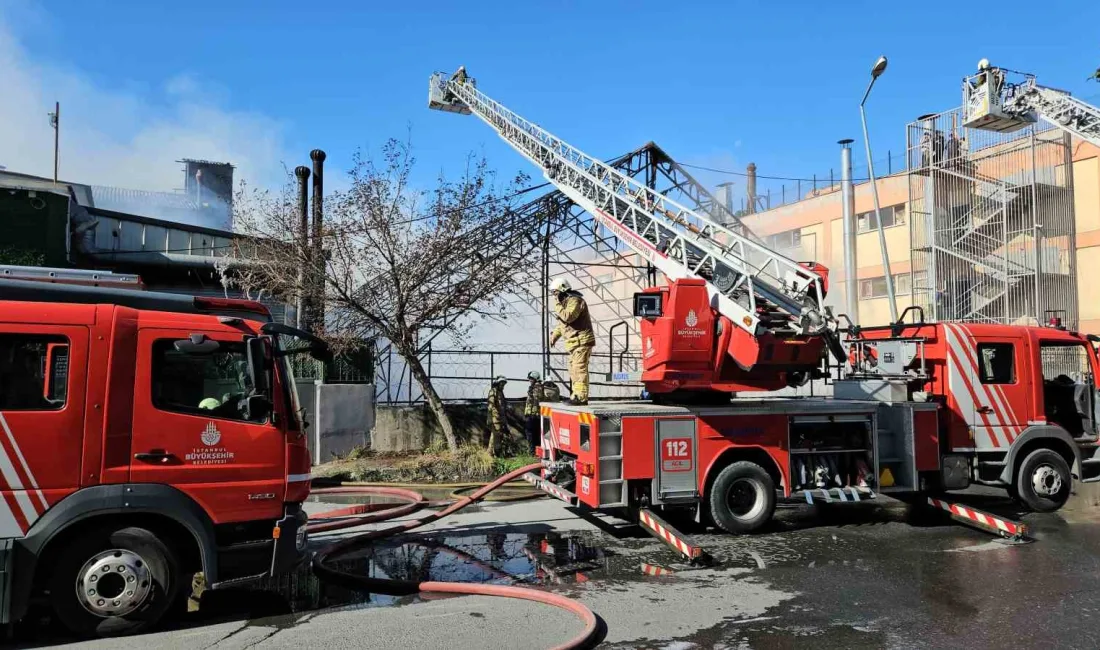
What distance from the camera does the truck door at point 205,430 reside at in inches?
214

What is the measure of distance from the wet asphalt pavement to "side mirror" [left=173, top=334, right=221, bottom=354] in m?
2.08

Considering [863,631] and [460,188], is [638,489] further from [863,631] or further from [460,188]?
[460,188]

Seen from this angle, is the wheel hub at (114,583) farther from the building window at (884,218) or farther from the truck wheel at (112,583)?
the building window at (884,218)

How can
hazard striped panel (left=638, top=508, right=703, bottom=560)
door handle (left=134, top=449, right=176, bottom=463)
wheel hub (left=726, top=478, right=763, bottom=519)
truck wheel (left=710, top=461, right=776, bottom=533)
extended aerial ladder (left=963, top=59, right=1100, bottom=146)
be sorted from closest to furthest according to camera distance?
door handle (left=134, top=449, right=176, bottom=463) → hazard striped panel (left=638, top=508, right=703, bottom=560) → truck wheel (left=710, top=461, right=776, bottom=533) → wheel hub (left=726, top=478, right=763, bottom=519) → extended aerial ladder (left=963, top=59, right=1100, bottom=146)

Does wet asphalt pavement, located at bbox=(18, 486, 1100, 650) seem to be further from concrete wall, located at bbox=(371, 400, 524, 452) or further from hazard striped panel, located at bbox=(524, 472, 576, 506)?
concrete wall, located at bbox=(371, 400, 524, 452)

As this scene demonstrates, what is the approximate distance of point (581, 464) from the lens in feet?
26.7

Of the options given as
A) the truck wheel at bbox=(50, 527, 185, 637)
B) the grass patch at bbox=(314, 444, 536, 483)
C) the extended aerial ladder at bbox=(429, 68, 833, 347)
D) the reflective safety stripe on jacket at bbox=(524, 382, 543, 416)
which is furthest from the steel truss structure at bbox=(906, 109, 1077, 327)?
the truck wheel at bbox=(50, 527, 185, 637)

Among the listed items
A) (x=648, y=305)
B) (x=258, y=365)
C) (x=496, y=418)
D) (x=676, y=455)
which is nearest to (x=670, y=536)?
(x=676, y=455)

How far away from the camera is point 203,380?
5715 mm

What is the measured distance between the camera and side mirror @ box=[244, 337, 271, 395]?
19.0 feet

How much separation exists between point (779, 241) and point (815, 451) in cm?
2812

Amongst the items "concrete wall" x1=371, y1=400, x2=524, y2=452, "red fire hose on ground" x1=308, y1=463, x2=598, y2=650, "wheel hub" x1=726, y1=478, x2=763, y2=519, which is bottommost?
"red fire hose on ground" x1=308, y1=463, x2=598, y2=650

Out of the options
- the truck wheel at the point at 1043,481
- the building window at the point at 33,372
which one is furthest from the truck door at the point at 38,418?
the truck wheel at the point at 1043,481

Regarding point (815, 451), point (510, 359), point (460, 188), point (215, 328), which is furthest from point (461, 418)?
point (215, 328)
